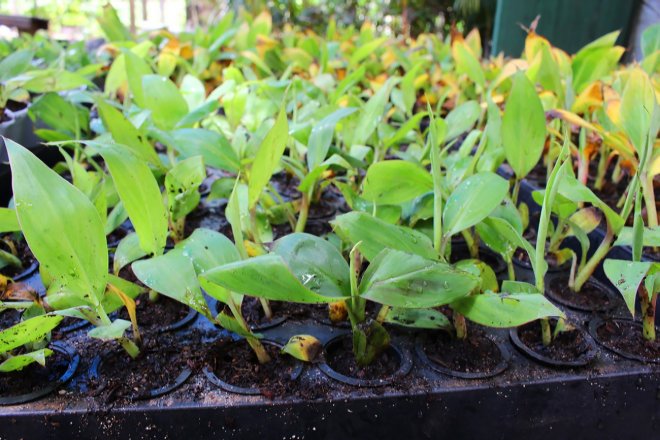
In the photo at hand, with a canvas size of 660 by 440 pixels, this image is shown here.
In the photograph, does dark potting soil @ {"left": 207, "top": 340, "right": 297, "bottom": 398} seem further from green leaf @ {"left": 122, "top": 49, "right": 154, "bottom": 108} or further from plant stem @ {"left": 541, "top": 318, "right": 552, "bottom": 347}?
green leaf @ {"left": 122, "top": 49, "right": 154, "bottom": 108}

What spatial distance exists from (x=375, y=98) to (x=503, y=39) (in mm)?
1687

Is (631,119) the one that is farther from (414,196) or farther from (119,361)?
(119,361)

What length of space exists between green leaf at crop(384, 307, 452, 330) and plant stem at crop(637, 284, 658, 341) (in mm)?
229

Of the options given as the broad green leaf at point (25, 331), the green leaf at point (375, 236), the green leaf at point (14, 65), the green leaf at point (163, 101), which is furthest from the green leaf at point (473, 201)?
the green leaf at point (14, 65)

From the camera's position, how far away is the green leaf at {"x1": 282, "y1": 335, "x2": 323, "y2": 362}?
54cm

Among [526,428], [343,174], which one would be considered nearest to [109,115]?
[343,174]

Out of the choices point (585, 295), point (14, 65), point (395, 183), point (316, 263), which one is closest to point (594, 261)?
point (585, 295)

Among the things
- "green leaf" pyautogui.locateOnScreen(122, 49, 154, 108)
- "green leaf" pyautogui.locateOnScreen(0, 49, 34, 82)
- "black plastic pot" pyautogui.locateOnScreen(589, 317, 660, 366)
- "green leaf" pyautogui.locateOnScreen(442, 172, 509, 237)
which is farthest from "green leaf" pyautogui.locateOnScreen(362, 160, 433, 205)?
"green leaf" pyautogui.locateOnScreen(0, 49, 34, 82)

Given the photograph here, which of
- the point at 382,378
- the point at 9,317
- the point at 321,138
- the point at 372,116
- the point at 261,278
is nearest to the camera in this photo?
the point at 261,278

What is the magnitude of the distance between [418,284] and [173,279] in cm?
23

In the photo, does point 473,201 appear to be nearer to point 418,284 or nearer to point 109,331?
point 418,284

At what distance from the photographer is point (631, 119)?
2.26 feet

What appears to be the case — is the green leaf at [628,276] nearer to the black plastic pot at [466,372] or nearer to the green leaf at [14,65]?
the black plastic pot at [466,372]

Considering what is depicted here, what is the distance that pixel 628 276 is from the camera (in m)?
0.54
